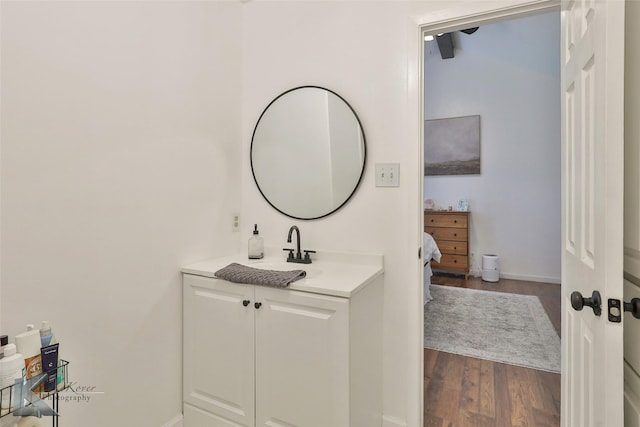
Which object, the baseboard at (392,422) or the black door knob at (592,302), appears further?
the baseboard at (392,422)

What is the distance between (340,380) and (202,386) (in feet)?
2.47

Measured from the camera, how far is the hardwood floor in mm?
1783

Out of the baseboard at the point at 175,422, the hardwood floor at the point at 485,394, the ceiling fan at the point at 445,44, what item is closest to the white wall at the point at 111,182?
the baseboard at the point at 175,422

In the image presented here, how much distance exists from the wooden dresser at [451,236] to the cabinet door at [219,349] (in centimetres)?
377

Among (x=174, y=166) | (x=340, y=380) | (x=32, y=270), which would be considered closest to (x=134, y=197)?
(x=174, y=166)

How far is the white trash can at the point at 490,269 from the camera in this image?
14.6 ft

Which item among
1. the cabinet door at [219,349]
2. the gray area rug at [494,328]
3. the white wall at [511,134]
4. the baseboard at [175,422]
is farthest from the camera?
the white wall at [511,134]

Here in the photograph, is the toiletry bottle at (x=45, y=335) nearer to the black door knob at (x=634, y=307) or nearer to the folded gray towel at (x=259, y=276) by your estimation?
the folded gray towel at (x=259, y=276)

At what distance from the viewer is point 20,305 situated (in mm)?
1093

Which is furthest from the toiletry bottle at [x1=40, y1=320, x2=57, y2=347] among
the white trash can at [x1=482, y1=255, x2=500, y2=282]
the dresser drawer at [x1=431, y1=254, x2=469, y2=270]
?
the white trash can at [x1=482, y1=255, x2=500, y2=282]

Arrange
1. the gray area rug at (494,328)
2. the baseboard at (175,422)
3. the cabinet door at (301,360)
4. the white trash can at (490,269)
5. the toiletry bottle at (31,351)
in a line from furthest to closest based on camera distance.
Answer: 1. the white trash can at (490,269)
2. the gray area rug at (494,328)
3. the baseboard at (175,422)
4. the cabinet door at (301,360)
5. the toiletry bottle at (31,351)

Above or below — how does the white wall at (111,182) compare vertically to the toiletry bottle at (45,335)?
above

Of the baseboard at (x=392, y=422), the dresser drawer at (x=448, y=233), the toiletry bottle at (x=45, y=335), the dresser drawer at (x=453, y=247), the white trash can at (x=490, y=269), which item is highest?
the dresser drawer at (x=448, y=233)

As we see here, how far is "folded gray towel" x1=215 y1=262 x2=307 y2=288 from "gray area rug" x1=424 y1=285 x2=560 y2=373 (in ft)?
5.71
